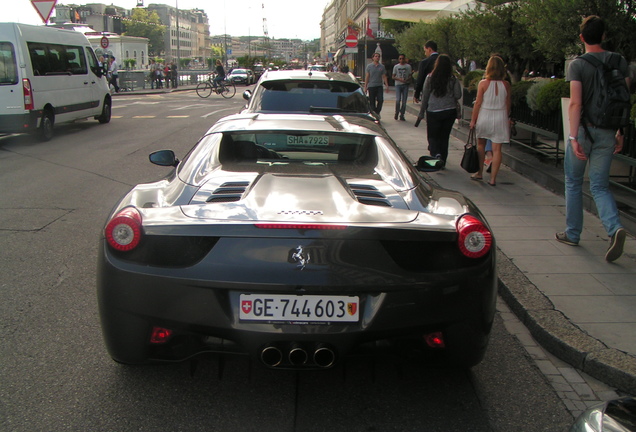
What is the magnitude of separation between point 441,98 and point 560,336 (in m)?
6.25

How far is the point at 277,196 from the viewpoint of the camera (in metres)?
3.26

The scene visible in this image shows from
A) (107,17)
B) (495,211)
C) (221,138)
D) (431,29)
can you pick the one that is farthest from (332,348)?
(107,17)

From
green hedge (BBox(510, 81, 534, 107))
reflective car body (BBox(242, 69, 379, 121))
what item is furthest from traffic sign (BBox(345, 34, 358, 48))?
reflective car body (BBox(242, 69, 379, 121))

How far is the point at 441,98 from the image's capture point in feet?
31.6

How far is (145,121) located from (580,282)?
53.8ft

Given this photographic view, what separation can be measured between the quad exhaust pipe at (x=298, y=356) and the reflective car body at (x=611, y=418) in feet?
3.74

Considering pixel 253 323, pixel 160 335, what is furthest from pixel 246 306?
pixel 160 335

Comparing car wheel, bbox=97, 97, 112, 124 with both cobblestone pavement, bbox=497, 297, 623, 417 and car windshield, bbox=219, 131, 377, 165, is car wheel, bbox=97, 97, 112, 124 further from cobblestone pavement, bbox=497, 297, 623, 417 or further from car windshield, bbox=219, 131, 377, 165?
cobblestone pavement, bbox=497, 297, 623, 417

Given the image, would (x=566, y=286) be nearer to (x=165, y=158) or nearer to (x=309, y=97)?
(x=165, y=158)

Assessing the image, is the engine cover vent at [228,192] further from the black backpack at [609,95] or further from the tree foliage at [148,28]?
the tree foliage at [148,28]

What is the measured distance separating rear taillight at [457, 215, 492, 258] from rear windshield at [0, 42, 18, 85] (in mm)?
12971

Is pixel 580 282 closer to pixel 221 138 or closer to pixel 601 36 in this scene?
pixel 601 36

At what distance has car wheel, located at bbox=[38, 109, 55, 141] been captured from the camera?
14.5m

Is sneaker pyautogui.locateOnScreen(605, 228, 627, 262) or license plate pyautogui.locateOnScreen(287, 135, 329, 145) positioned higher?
license plate pyautogui.locateOnScreen(287, 135, 329, 145)
